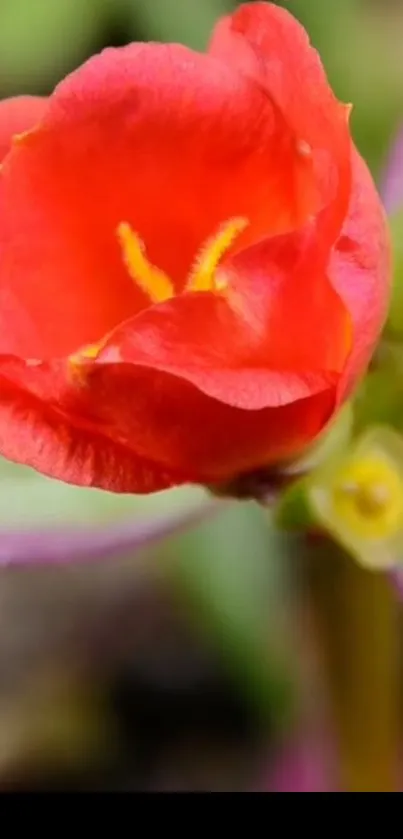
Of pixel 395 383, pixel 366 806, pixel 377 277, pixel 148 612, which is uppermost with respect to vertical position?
pixel 377 277

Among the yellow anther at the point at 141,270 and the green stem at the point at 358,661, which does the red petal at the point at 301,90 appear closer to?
the yellow anther at the point at 141,270

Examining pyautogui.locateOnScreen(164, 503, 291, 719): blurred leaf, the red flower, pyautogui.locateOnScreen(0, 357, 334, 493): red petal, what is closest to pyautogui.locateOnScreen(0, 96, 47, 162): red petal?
the red flower

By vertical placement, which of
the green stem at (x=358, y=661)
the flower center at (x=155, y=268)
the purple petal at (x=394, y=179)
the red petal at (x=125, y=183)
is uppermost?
the red petal at (x=125, y=183)

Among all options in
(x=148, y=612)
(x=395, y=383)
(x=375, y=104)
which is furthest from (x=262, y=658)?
(x=375, y=104)

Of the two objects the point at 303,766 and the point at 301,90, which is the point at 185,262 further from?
the point at 303,766

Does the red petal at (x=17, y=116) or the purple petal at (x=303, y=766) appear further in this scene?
the purple petal at (x=303, y=766)

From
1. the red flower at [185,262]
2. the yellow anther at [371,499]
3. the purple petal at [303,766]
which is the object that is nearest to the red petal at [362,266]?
the red flower at [185,262]

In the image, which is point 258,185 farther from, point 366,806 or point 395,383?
point 366,806
